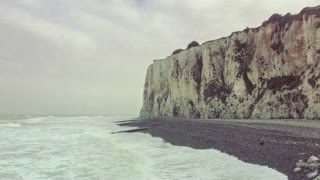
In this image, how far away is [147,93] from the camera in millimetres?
86375

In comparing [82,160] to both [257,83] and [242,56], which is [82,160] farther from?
[242,56]

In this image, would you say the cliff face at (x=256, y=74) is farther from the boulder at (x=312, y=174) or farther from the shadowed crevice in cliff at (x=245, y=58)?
the boulder at (x=312, y=174)

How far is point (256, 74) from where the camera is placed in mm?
41000

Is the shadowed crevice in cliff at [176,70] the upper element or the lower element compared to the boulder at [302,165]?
upper

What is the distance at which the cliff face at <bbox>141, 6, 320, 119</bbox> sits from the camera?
33.1 m

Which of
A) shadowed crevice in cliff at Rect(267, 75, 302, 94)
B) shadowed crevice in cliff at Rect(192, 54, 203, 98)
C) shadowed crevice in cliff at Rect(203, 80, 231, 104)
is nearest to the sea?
shadowed crevice in cliff at Rect(267, 75, 302, 94)

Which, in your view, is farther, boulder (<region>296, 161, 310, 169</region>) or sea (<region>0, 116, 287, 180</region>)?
sea (<region>0, 116, 287, 180</region>)

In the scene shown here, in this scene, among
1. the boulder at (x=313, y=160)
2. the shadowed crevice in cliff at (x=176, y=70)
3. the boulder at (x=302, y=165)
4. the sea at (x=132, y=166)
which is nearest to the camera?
the boulder at (x=302, y=165)

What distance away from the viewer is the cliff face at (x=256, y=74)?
33062mm

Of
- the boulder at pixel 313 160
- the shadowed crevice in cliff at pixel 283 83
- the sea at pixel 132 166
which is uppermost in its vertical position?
the shadowed crevice in cliff at pixel 283 83

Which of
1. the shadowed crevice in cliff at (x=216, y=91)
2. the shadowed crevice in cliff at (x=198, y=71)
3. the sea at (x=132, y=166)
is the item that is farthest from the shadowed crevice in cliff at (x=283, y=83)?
the shadowed crevice in cliff at (x=198, y=71)

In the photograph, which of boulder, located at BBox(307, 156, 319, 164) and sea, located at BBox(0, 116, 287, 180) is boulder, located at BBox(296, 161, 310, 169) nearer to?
boulder, located at BBox(307, 156, 319, 164)

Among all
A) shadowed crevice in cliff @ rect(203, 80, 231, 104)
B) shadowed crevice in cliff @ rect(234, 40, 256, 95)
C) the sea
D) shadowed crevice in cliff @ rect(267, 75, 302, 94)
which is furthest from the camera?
shadowed crevice in cliff @ rect(203, 80, 231, 104)

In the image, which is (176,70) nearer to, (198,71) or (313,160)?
(198,71)
